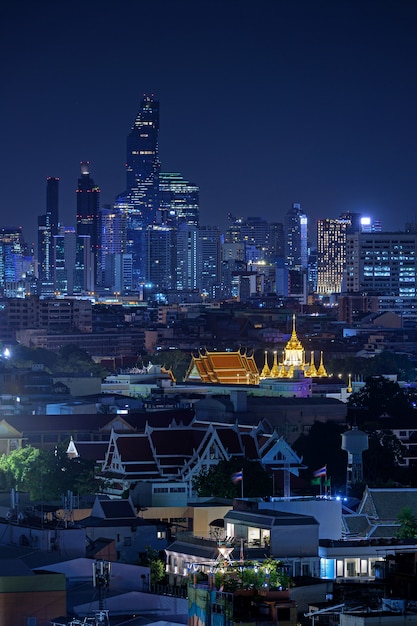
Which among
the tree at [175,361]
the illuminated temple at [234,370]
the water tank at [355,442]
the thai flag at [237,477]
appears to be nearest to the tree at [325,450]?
the water tank at [355,442]

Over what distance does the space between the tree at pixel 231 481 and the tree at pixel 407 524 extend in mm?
5356

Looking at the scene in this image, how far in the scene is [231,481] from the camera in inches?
2117

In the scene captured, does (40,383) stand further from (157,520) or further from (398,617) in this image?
(398,617)

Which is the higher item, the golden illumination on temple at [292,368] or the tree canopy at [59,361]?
the tree canopy at [59,361]

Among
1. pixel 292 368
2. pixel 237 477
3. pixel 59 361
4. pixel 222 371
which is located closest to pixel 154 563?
pixel 237 477

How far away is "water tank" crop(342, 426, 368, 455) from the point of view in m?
61.6

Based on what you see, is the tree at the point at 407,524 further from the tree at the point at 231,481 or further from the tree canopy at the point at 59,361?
the tree canopy at the point at 59,361

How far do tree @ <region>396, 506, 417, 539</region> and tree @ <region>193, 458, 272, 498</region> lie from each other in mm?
5356

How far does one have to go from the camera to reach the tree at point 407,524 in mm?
45562

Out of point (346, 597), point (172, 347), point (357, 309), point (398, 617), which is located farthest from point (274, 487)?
point (357, 309)

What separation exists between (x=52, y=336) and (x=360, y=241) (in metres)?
46.0

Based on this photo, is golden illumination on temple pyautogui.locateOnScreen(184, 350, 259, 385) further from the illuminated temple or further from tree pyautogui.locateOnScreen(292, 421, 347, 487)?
tree pyautogui.locateOnScreen(292, 421, 347, 487)

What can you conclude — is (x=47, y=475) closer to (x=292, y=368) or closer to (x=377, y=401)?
(x=377, y=401)

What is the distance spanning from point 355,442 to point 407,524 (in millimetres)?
15298
